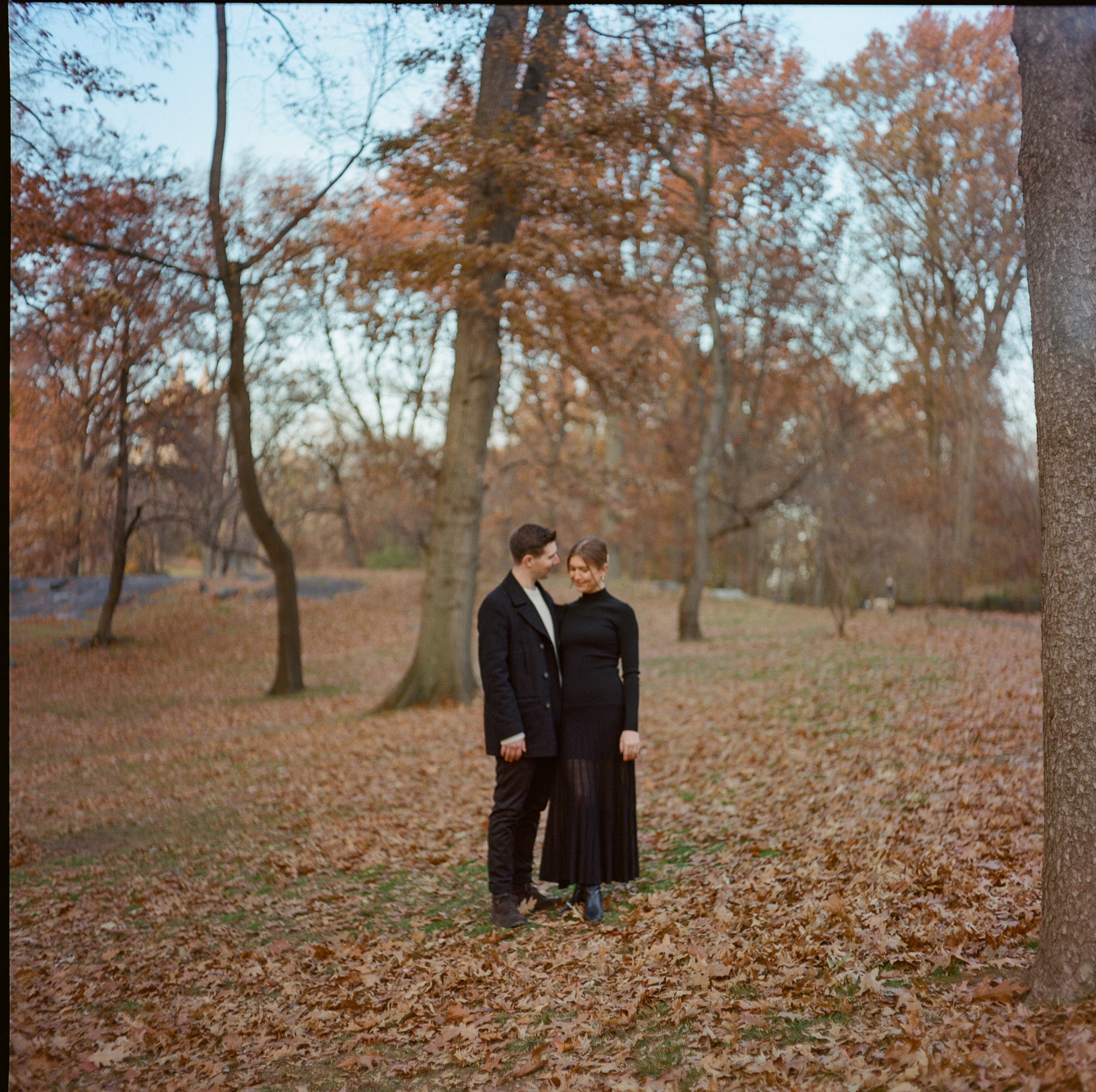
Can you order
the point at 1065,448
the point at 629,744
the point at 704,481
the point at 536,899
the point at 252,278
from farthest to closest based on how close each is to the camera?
the point at 704,481, the point at 252,278, the point at 536,899, the point at 629,744, the point at 1065,448

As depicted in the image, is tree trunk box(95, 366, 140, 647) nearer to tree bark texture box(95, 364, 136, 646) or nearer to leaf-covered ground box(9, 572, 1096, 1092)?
tree bark texture box(95, 364, 136, 646)

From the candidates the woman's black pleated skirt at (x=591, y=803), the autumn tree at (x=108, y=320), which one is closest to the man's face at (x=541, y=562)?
the woman's black pleated skirt at (x=591, y=803)

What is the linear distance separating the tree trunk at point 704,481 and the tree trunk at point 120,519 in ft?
38.7

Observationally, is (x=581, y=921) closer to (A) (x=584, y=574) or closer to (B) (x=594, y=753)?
(B) (x=594, y=753)

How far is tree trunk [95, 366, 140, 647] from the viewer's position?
1980 cm

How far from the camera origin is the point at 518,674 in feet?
18.3

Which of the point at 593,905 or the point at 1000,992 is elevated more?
the point at 1000,992

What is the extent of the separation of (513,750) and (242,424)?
38.9 ft

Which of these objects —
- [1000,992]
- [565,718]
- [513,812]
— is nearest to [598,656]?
[565,718]

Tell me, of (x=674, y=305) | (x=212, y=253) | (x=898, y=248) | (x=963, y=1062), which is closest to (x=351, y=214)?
(x=212, y=253)

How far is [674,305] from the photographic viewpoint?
2578 centimetres

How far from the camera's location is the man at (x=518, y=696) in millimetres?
5508

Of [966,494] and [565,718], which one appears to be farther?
[966,494]

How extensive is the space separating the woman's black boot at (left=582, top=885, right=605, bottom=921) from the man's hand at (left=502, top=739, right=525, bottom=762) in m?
0.88
